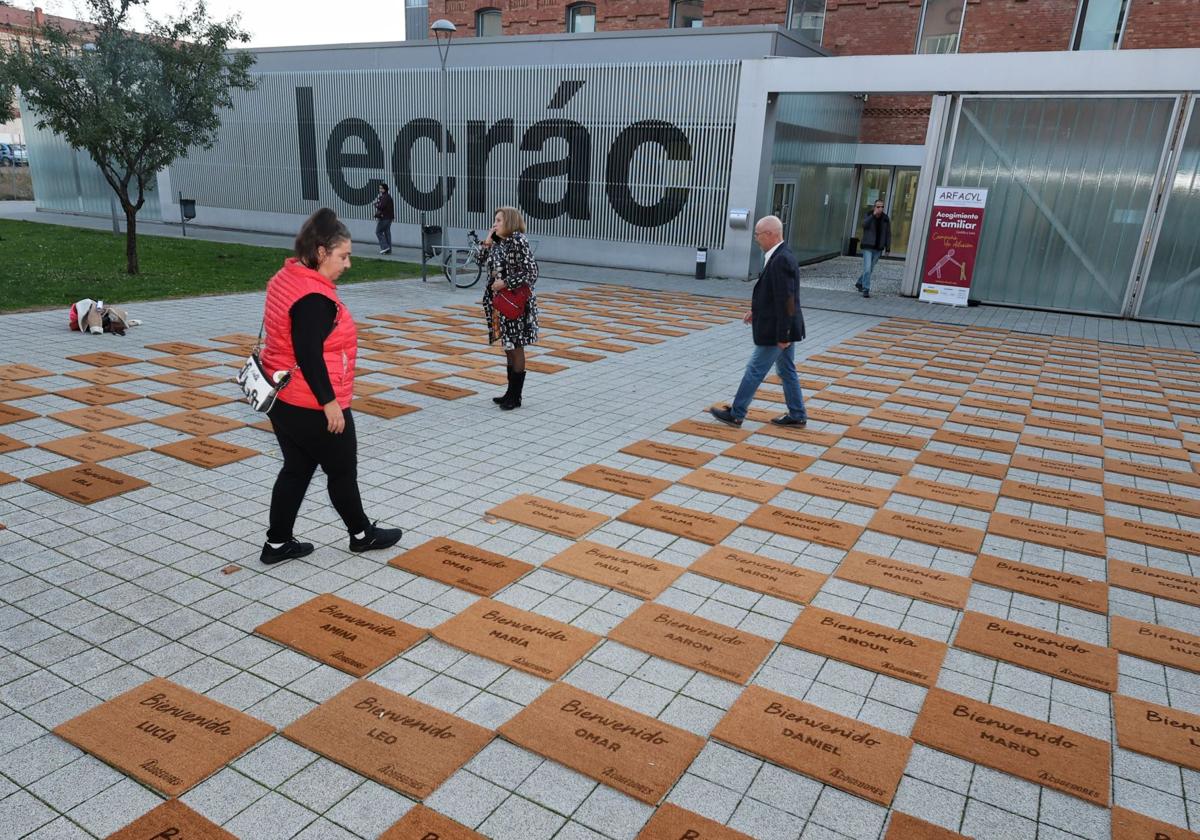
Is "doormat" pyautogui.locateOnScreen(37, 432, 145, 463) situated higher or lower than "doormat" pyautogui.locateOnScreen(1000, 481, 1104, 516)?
higher

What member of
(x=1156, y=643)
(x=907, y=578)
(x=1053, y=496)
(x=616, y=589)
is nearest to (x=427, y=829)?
(x=616, y=589)

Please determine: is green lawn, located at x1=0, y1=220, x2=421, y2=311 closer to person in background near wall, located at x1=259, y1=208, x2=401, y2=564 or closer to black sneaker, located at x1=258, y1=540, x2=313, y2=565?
black sneaker, located at x1=258, y1=540, x2=313, y2=565

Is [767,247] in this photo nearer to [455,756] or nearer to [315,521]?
[315,521]

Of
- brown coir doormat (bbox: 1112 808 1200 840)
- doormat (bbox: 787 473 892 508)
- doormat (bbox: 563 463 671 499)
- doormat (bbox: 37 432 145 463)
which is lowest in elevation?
doormat (bbox: 787 473 892 508)

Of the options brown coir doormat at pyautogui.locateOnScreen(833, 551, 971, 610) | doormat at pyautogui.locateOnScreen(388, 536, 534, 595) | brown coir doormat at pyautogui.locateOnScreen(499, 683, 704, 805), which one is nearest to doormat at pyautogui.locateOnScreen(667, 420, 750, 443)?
brown coir doormat at pyautogui.locateOnScreen(833, 551, 971, 610)

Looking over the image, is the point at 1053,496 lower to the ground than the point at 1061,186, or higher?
lower

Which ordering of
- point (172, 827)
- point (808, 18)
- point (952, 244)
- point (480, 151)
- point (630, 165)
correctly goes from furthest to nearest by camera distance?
1. point (808, 18)
2. point (480, 151)
3. point (630, 165)
4. point (952, 244)
5. point (172, 827)

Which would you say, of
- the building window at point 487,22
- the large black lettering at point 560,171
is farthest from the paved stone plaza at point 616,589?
the building window at point 487,22

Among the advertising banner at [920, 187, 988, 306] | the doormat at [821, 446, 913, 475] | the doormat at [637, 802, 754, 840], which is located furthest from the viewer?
the advertising banner at [920, 187, 988, 306]

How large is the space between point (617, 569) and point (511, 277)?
11.7 feet

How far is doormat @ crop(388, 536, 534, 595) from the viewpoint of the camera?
14.7ft

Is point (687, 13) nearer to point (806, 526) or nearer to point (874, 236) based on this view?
point (874, 236)

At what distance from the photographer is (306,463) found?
436 cm

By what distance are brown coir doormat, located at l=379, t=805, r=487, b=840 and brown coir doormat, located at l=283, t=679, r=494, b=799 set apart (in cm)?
11
